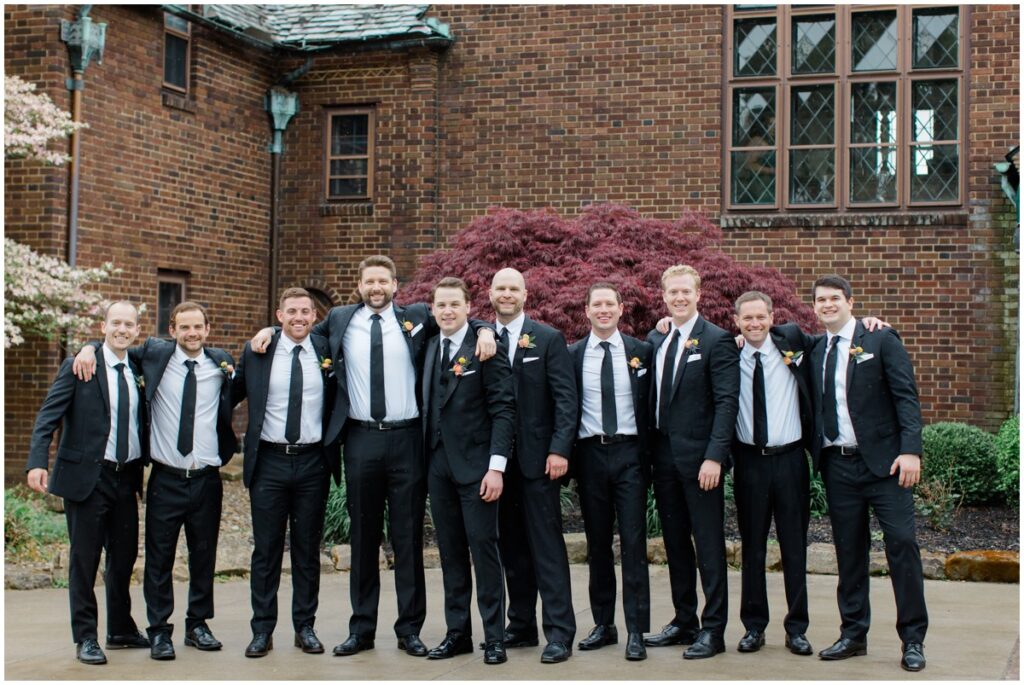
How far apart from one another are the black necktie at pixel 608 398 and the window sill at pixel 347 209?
10385mm

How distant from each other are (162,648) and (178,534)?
64 cm

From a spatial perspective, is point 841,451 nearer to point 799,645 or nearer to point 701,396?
point 701,396

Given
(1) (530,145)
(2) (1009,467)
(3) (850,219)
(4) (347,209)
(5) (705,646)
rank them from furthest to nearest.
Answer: (4) (347,209)
(1) (530,145)
(3) (850,219)
(2) (1009,467)
(5) (705,646)

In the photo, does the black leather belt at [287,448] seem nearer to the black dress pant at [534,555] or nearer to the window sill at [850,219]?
the black dress pant at [534,555]

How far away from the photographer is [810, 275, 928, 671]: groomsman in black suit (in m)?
6.67

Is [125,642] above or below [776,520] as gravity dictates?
below

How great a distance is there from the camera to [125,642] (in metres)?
7.21

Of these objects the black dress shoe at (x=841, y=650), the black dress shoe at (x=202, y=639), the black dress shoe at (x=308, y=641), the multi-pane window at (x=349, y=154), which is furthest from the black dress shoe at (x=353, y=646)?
the multi-pane window at (x=349, y=154)

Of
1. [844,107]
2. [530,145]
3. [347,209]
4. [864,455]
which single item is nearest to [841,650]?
[864,455]

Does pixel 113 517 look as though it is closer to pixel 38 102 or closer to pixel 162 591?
pixel 162 591

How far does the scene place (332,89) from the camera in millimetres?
17250

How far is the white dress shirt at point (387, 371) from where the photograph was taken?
705 centimetres

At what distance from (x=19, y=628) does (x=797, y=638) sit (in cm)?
477

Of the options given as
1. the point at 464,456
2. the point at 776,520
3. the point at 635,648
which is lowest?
the point at 635,648
